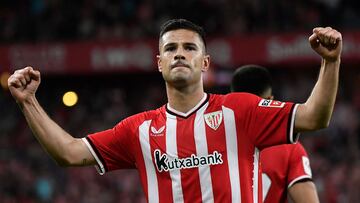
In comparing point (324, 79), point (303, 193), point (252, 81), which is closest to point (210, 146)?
point (324, 79)

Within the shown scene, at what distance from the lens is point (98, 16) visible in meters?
16.3

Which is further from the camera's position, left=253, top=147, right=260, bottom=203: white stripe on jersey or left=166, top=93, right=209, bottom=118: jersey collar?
left=166, top=93, right=209, bottom=118: jersey collar

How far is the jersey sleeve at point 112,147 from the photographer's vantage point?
180 inches

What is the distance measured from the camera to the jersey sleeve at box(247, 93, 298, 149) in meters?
4.17

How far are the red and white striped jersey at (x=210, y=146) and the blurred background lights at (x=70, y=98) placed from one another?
12.2 meters

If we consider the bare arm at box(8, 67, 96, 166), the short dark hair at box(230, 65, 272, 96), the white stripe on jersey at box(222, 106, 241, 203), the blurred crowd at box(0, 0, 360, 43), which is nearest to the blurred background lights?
the blurred crowd at box(0, 0, 360, 43)

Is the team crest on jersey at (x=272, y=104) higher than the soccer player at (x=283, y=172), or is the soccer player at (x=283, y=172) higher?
the team crest on jersey at (x=272, y=104)

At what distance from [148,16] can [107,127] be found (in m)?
2.12

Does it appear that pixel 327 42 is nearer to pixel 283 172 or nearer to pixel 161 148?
pixel 161 148

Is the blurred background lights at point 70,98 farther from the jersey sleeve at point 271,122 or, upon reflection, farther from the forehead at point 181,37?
the jersey sleeve at point 271,122

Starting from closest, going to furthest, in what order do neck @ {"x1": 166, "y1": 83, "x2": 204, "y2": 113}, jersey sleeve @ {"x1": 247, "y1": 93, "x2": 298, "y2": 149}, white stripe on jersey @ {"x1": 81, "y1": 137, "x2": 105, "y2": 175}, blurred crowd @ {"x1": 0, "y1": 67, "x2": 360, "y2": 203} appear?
jersey sleeve @ {"x1": 247, "y1": 93, "x2": 298, "y2": 149}, neck @ {"x1": 166, "y1": 83, "x2": 204, "y2": 113}, white stripe on jersey @ {"x1": 81, "y1": 137, "x2": 105, "y2": 175}, blurred crowd @ {"x1": 0, "y1": 67, "x2": 360, "y2": 203}

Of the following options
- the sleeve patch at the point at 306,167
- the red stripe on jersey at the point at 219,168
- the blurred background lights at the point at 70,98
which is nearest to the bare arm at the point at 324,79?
the red stripe on jersey at the point at 219,168

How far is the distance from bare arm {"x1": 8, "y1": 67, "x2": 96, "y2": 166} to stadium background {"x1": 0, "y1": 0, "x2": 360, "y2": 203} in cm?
761

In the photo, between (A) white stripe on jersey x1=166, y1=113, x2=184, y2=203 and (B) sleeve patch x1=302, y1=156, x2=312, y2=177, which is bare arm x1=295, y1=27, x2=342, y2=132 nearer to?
(A) white stripe on jersey x1=166, y1=113, x2=184, y2=203
